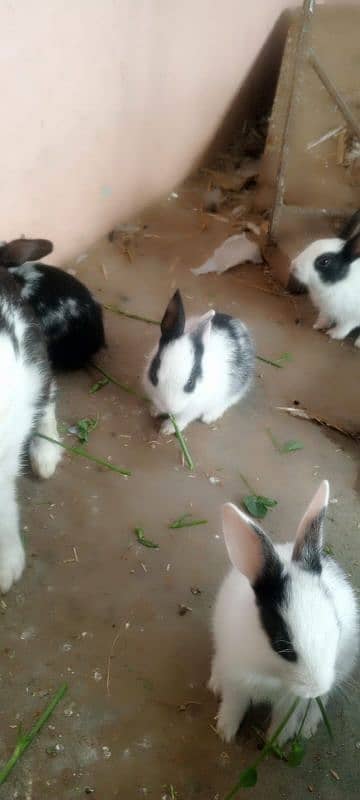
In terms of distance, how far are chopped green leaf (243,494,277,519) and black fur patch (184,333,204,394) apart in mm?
439

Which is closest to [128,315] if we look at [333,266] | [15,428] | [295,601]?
[333,266]

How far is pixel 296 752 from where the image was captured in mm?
1646

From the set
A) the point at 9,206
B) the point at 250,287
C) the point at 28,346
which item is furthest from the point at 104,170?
the point at 28,346

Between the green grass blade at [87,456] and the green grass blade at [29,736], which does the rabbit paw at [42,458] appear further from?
the green grass blade at [29,736]

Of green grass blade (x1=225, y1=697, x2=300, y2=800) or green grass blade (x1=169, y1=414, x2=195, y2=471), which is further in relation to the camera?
green grass blade (x1=169, y1=414, x2=195, y2=471)

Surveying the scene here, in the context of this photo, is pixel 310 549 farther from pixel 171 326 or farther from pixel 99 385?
pixel 99 385

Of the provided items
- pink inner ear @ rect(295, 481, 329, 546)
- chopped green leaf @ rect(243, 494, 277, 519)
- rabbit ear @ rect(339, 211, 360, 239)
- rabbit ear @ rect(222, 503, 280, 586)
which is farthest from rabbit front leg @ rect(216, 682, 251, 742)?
rabbit ear @ rect(339, 211, 360, 239)

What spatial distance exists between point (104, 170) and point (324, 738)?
260 centimetres

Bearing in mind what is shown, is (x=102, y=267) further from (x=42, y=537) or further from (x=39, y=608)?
(x=39, y=608)

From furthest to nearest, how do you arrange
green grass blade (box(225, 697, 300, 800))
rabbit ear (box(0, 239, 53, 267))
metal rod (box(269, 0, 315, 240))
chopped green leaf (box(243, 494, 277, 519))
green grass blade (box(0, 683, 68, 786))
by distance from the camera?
metal rod (box(269, 0, 315, 240))
chopped green leaf (box(243, 494, 277, 519))
rabbit ear (box(0, 239, 53, 267))
green grass blade (box(0, 683, 68, 786))
green grass blade (box(225, 697, 300, 800))

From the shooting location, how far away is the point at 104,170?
3.17 meters

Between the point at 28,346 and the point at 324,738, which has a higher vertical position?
the point at 28,346

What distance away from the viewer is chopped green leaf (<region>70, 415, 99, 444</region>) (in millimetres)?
2467

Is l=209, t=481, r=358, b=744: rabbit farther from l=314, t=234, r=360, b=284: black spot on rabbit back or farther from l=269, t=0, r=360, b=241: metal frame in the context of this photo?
l=269, t=0, r=360, b=241: metal frame
